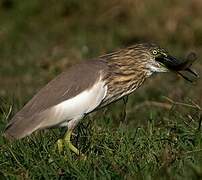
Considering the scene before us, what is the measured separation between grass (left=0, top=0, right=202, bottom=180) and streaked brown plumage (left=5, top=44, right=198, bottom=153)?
24 centimetres

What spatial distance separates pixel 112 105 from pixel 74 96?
11.3ft

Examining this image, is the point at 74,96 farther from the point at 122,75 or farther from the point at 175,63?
the point at 175,63

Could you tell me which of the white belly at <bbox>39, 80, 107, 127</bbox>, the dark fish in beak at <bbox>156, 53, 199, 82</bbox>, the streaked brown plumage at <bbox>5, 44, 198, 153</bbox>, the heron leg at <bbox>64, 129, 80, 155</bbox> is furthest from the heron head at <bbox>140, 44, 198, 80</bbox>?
the heron leg at <bbox>64, 129, 80, 155</bbox>

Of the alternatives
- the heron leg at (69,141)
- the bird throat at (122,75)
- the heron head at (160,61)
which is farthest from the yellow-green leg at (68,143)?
the heron head at (160,61)

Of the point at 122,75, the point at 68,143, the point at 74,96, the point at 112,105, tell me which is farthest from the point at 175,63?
the point at 112,105

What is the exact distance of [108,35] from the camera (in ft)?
51.2

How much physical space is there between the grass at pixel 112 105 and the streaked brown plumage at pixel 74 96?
0.24 meters

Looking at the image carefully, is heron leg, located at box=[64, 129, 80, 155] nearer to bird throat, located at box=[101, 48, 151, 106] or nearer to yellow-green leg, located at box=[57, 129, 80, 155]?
yellow-green leg, located at box=[57, 129, 80, 155]

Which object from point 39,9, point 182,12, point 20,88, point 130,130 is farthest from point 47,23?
point 130,130

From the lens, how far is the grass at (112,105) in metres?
5.78

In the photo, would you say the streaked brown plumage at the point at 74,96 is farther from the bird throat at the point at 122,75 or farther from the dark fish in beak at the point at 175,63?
the dark fish in beak at the point at 175,63

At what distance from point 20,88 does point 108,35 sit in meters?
4.64

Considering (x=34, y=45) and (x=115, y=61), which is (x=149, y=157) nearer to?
(x=115, y=61)

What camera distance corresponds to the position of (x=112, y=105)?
31.2 feet
